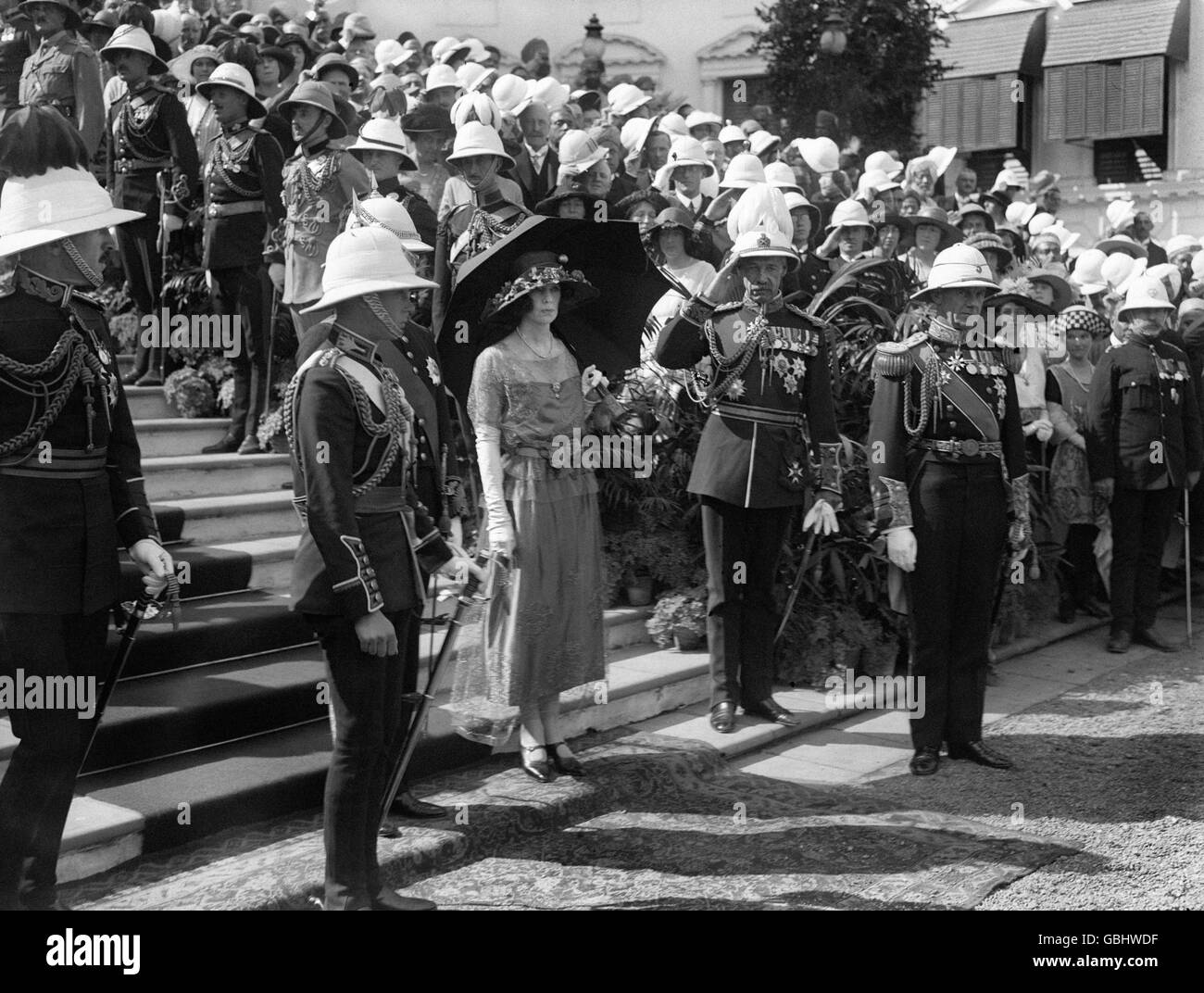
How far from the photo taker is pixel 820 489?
696cm

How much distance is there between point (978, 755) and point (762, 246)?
2.58 metres

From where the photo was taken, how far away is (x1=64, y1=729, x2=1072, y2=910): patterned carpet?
493 cm

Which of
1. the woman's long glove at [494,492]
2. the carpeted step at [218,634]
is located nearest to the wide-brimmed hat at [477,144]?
the woman's long glove at [494,492]

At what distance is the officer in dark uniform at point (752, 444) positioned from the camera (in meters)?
6.93

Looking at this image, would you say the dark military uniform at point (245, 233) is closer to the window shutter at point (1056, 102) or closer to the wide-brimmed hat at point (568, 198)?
the wide-brimmed hat at point (568, 198)

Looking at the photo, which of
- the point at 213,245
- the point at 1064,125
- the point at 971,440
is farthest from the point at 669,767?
the point at 1064,125

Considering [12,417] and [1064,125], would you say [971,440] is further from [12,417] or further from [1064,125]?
[1064,125]

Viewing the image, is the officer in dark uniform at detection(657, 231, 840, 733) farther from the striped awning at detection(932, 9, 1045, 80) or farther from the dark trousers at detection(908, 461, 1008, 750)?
the striped awning at detection(932, 9, 1045, 80)

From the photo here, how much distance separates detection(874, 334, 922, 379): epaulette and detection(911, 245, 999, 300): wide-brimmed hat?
31cm

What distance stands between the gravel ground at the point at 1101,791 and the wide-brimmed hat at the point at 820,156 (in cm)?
650

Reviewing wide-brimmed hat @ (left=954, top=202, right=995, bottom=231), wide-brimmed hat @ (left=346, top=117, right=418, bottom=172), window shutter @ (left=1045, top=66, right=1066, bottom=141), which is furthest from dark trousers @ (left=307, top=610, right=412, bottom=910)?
window shutter @ (left=1045, top=66, right=1066, bottom=141)

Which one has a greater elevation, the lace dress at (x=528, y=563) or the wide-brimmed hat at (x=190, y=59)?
the wide-brimmed hat at (x=190, y=59)

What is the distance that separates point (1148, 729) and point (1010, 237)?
261 inches

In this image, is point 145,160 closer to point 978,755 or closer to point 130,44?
point 130,44
